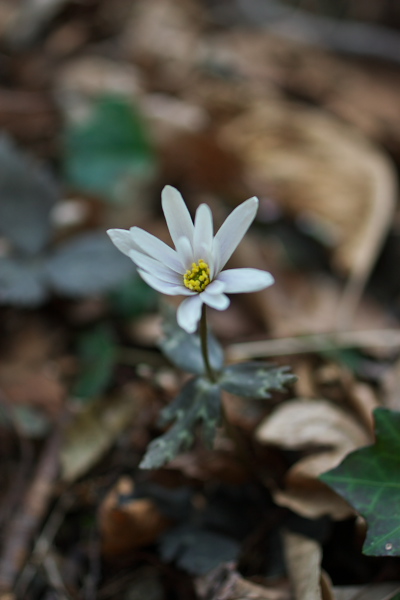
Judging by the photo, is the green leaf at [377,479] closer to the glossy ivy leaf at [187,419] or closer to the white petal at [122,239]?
the glossy ivy leaf at [187,419]

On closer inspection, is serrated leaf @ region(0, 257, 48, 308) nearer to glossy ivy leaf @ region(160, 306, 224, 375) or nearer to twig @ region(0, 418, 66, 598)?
twig @ region(0, 418, 66, 598)

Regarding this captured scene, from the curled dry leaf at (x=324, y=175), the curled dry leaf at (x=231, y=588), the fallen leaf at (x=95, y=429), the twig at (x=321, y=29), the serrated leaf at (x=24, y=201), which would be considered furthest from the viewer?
the twig at (x=321, y=29)

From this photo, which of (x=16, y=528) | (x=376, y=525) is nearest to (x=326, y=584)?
(x=376, y=525)

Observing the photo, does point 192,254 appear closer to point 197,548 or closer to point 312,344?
point 197,548

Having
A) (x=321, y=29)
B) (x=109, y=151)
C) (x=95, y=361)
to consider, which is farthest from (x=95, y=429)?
(x=321, y=29)

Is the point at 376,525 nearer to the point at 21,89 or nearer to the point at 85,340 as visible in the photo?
the point at 85,340

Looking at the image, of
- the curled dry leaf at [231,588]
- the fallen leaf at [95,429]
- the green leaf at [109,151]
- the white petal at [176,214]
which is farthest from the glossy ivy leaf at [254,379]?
the green leaf at [109,151]

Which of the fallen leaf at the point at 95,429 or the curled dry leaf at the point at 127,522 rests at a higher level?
the curled dry leaf at the point at 127,522
